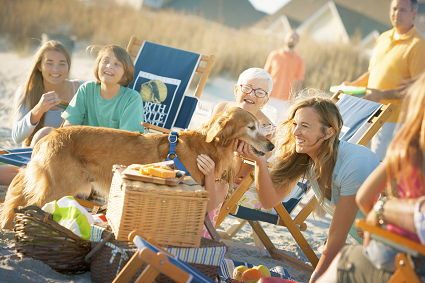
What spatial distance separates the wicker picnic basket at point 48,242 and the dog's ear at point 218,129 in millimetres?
1106

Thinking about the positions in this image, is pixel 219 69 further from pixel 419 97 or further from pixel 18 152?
pixel 419 97

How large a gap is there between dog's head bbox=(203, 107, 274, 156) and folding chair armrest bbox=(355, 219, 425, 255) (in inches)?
55.1

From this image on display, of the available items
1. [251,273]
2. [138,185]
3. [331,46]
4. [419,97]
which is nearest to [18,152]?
[138,185]

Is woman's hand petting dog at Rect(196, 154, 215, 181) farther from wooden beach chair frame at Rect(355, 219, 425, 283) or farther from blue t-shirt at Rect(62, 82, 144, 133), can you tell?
wooden beach chair frame at Rect(355, 219, 425, 283)

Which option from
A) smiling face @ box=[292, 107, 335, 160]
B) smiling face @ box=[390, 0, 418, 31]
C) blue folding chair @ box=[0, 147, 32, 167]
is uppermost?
smiling face @ box=[390, 0, 418, 31]

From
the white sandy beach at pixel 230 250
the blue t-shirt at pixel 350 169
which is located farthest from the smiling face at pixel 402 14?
the blue t-shirt at pixel 350 169

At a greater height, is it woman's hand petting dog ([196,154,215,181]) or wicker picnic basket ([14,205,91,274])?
woman's hand petting dog ([196,154,215,181])

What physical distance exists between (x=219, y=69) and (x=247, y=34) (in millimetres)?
5468

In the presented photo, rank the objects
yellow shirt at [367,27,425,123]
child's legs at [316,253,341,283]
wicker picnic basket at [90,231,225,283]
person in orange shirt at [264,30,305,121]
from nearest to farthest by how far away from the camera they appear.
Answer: child's legs at [316,253,341,283] < wicker picnic basket at [90,231,225,283] < yellow shirt at [367,27,425,123] < person in orange shirt at [264,30,305,121]

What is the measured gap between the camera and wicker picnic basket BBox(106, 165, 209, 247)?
184 cm

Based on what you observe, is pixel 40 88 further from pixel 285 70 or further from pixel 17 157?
pixel 285 70

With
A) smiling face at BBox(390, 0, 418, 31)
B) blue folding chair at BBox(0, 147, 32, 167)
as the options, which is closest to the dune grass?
smiling face at BBox(390, 0, 418, 31)

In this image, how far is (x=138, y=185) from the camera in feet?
6.07

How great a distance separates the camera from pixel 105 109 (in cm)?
335
